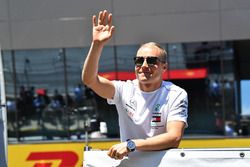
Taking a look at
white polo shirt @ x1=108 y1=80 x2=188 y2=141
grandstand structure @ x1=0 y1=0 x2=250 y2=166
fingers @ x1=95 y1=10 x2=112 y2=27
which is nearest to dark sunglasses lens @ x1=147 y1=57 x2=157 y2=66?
white polo shirt @ x1=108 y1=80 x2=188 y2=141

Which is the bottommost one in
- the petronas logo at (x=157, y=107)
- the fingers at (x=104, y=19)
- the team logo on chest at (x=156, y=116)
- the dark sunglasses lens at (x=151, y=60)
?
the team logo on chest at (x=156, y=116)

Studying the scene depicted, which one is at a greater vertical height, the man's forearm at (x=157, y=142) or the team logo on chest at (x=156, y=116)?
the team logo on chest at (x=156, y=116)

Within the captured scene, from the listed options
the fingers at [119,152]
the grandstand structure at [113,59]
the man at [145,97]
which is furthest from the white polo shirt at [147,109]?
the grandstand structure at [113,59]

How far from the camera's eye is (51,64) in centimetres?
1134

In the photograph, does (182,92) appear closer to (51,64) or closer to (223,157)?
(223,157)

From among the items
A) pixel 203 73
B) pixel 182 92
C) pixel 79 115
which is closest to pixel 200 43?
pixel 203 73

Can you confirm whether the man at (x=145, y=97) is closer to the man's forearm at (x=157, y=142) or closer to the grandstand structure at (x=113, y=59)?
the man's forearm at (x=157, y=142)

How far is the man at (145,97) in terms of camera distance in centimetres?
291

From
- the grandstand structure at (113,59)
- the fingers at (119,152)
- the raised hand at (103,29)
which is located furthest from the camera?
the grandstand structure at (113,59)

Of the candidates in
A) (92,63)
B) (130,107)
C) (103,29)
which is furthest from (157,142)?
(103,29)

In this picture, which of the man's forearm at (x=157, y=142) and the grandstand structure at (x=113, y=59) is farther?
the grandstand structure at (x=113, y=59)

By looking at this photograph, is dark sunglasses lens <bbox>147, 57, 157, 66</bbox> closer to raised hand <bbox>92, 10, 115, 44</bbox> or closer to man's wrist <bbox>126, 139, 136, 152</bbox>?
raised hand <bbox>92, 10, 115, 44</bbox>

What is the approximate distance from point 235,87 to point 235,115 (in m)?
0.58

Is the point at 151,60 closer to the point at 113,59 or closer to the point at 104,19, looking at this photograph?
the point at 104,19
